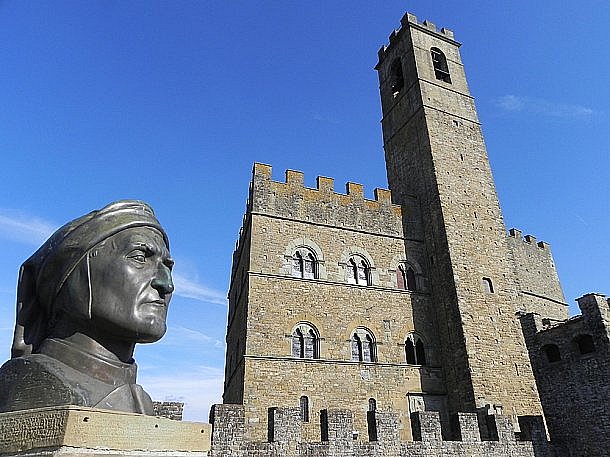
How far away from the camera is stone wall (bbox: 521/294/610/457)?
1453cm

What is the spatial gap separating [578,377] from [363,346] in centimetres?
836

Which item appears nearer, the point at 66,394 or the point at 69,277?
the point at 66,394

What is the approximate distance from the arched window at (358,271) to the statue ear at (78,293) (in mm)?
13214

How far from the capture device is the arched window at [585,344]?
628 inches

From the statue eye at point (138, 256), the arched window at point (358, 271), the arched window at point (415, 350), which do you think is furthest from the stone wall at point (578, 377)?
the statue eye at point (138, 256)

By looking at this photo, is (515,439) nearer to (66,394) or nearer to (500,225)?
(500,225)

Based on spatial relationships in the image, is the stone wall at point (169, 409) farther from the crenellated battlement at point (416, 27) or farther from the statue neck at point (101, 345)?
the crenellated battlement at point (416, 27)

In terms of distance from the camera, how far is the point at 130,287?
2.62 meters

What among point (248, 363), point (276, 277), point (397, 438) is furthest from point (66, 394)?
point (276, 277)

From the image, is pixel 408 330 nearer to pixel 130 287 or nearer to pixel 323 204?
pixel 323 204

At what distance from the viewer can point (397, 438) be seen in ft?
34.7

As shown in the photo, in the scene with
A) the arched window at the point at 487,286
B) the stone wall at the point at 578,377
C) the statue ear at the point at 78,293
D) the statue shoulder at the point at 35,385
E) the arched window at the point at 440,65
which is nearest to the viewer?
the statue shoulder at the point at 35,385

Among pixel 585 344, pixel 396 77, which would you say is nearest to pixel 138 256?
pixel 585 344

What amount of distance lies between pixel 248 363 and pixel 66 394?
10.9 m
